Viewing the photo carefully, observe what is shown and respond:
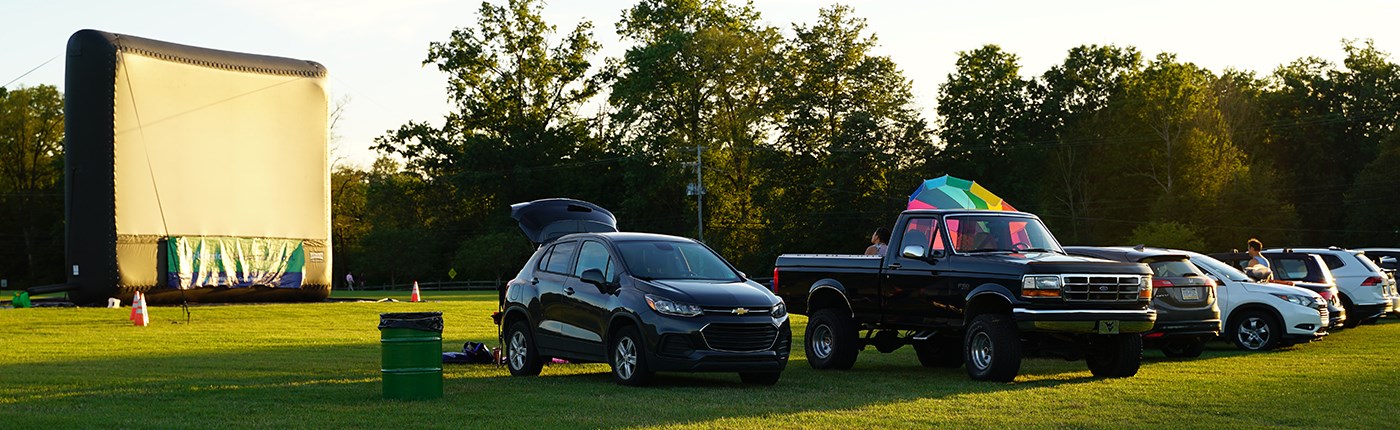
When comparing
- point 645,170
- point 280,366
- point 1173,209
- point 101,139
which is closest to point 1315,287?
point 280,366

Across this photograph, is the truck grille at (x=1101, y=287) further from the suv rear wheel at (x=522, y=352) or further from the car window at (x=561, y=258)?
the suv rear wheel at (x=522, y=352)

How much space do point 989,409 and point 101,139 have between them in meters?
32.6

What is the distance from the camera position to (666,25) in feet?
280

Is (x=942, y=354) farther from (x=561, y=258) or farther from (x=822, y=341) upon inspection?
(x=561, y=258)

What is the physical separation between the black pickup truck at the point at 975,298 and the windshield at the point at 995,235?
0.04 ft

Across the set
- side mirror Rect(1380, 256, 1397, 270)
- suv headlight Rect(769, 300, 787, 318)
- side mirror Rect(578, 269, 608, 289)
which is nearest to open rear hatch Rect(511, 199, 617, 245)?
side mirror Rect(578, 269, 608, 289)

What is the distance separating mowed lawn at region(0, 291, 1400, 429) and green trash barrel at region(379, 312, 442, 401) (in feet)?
0.93

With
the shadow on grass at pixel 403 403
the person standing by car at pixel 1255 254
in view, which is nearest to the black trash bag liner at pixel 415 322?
the shadow on grass at pixel 403 403

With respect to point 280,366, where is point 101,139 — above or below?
above

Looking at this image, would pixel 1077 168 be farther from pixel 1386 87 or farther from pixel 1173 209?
pixel 1386 87

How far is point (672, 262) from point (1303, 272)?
15.0 meters

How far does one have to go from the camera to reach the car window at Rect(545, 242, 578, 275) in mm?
17266

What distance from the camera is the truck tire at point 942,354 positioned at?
19094 mm

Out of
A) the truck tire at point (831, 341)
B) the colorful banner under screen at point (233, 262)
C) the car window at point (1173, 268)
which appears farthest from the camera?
the colorful banner under screen at point (233, 262)
